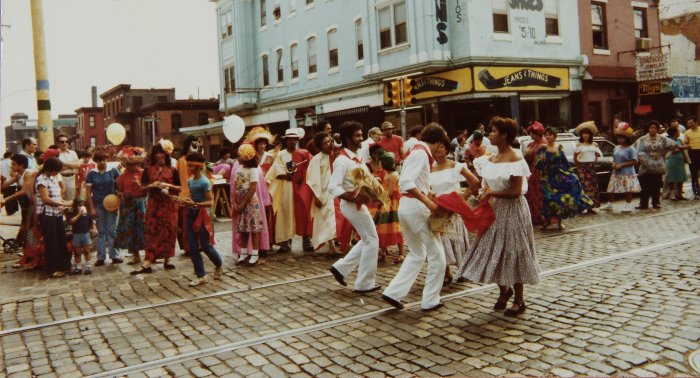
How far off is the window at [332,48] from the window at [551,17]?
9.55m

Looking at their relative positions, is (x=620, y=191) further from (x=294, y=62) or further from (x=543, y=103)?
(x=294, y=62)

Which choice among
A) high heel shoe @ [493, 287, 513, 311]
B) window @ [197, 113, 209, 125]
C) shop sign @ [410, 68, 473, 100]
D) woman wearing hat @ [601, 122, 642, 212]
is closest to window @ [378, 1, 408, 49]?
shop sign @ [410, 68, 473, 100]

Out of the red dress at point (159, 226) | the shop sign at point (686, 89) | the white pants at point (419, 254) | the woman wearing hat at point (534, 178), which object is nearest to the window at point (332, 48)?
the shop sign at point (686, 89)

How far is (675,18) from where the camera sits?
35.5m

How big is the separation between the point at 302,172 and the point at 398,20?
16123 millimetres

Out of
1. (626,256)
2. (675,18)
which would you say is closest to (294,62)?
(675,18)

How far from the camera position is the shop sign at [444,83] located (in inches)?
895

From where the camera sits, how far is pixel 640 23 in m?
28.3

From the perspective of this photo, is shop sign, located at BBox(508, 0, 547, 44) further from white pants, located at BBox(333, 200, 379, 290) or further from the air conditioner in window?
white pants, located at BBox(333, 200, 379, 290)

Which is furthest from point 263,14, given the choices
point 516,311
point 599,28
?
point 516,311

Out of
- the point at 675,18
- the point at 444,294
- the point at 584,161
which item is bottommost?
the point at 444,294

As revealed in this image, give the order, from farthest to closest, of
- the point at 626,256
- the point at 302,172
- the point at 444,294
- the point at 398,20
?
the point at 398,20 < the point at 302,172 < the point at 626,256 < the point at 444,294

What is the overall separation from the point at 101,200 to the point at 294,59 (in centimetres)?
2400

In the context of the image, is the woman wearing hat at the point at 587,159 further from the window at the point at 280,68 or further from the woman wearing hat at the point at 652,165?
the window at the point at 280,68
